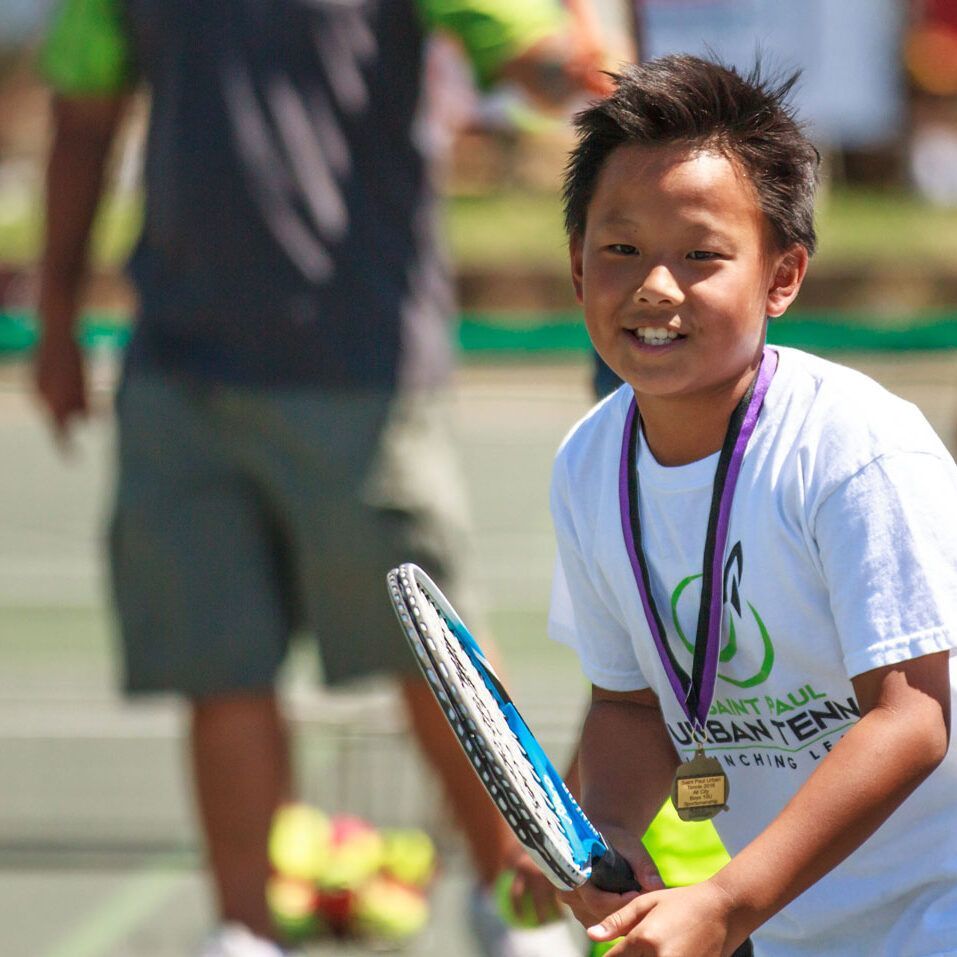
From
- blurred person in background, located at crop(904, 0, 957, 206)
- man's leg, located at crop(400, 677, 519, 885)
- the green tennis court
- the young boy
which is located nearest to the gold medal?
the young boy

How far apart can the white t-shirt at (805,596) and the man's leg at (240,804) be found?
1579 millimetres

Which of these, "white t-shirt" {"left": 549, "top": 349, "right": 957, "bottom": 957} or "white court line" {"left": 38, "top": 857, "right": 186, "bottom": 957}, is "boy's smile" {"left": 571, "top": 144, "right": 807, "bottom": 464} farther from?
"white court line" {"left": 38, "top": 857, "right": 186, "bottom": 957}

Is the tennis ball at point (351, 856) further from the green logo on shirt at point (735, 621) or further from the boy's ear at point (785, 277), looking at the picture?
the boy's ear at point (785, 277)

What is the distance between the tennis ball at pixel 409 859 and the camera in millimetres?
4430

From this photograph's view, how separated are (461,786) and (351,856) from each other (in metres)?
0.57

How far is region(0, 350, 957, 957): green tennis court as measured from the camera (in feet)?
14.8

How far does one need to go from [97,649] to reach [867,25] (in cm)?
637

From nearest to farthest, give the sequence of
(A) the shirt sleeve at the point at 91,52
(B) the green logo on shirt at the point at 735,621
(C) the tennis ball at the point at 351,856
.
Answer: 1. (B) the green logo on shirt at the point at 735,621
2. (A) the shirt sleeve at the point at 91,52
3. (C) the tennis ball at the point at 351,856

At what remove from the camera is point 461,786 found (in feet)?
12.8

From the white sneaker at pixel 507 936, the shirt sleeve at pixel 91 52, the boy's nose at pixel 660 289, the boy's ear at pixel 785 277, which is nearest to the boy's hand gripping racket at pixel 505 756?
the boy's nose at pixel 660 289

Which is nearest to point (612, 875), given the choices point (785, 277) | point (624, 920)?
point (624, 920)

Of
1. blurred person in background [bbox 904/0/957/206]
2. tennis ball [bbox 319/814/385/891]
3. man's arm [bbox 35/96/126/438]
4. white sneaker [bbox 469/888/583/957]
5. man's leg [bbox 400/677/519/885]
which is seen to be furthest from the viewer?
blurred person in background [bbox 904/0/957/206]

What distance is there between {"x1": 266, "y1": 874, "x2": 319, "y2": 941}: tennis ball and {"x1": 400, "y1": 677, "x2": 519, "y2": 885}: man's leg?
58cm

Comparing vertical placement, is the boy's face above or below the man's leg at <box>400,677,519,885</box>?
above
